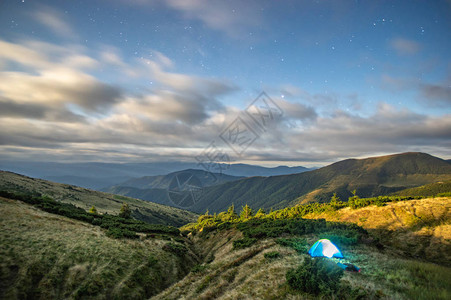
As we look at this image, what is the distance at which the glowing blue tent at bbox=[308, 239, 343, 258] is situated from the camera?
18.3 meters

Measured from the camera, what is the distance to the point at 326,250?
18688 millimetres

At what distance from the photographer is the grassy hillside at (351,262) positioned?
1164cm

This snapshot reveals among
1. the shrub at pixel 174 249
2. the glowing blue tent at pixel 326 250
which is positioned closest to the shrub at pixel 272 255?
the glowing blue tent at pixel 326 250

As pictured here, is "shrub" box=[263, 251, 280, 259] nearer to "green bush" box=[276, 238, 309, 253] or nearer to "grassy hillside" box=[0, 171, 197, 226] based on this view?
"green bush" box=[276, 238, 309, 253]

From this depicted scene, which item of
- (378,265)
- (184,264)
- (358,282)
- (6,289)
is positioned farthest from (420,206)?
(6,289)

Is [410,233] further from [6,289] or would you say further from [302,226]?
[6,289]

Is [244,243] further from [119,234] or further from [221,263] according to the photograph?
[119,234]

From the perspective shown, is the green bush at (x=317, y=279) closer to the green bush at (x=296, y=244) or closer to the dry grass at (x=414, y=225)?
the green bush at (x=296, y=244)

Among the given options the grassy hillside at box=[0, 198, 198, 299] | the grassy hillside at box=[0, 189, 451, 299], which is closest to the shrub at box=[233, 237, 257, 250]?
the grassy hillside at box=[0, 189, 451, 299]

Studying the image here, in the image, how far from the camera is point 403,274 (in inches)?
524

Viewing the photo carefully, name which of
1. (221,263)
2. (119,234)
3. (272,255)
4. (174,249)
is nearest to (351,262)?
(272,255)

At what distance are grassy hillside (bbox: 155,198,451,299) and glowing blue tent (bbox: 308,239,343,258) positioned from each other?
2.83 feet

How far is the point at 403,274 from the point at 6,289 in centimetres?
2898

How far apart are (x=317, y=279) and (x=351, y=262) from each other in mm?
7574
